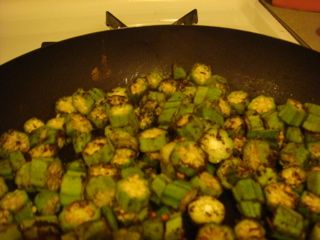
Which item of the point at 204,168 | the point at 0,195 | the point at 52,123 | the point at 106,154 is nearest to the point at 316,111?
the point at 204,168

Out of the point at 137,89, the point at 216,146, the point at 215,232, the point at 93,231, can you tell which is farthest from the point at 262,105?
the point at 93,231

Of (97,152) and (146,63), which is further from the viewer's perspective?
(146,63)

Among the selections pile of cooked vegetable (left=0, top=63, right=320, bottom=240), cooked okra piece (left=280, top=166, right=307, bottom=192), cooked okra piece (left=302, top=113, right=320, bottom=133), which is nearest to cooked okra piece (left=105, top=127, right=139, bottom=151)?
pile of cooked vegetable (left=0, top=63, right=320, bottom=240)

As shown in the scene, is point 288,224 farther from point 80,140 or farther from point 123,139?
point 80,140

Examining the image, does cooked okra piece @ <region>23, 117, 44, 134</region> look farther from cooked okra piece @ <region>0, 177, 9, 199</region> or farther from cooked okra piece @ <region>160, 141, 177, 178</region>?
cooked okra piece @ <region>160, 141, 177, 178</region>

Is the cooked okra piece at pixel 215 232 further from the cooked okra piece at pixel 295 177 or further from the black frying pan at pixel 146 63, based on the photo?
the black frying pan at pixel 146 63

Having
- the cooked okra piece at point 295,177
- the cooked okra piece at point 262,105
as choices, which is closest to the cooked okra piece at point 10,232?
the cooked okra piece at point 295,177
